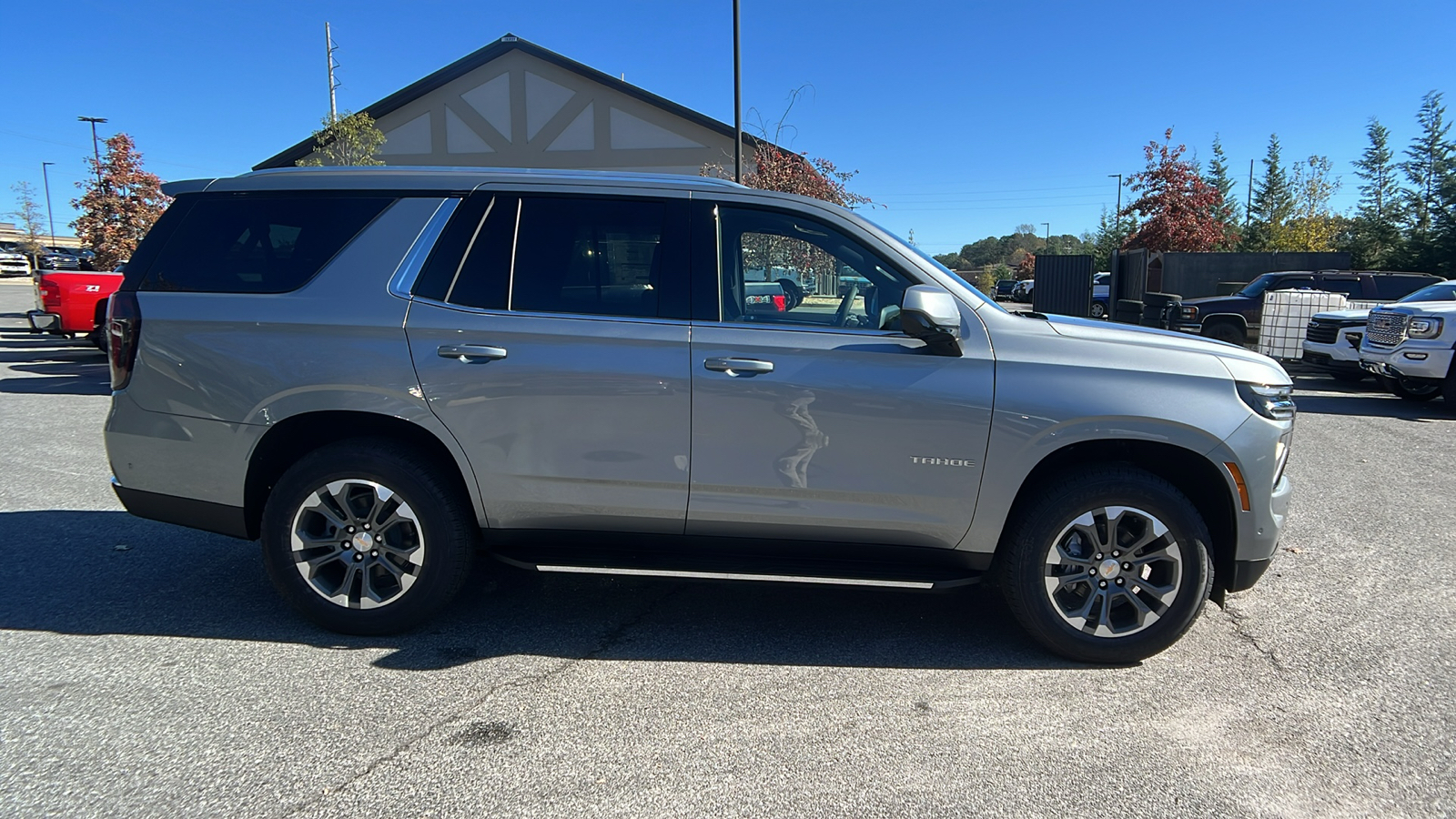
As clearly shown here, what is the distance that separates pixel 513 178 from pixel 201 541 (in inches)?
120

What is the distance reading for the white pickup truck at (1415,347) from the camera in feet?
34.0

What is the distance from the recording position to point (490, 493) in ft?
12.1

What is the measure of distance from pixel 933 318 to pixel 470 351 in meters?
1.89

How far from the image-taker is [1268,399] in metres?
3.57

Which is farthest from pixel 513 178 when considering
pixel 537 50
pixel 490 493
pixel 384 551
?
pixel 537 50

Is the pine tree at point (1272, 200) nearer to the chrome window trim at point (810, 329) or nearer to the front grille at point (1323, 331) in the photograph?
the front grille at point (1323, 331)

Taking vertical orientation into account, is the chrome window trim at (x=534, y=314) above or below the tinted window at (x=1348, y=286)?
below

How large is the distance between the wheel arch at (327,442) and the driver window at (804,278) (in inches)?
53.1

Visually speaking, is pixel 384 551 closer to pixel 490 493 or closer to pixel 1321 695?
pixel 490 493

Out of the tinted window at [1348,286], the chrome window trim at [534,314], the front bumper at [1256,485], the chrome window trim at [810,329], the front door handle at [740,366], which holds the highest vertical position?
the tinted window at [1348,286]

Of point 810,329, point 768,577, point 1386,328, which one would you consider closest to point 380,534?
point 768,577

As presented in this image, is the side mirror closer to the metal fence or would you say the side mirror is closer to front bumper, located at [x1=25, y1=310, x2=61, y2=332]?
front bumper, located at [x1=25, y1=310, x2=61, y2=332]

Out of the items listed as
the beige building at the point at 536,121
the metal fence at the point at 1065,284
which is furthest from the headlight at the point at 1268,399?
the beige building at the point at 536,121

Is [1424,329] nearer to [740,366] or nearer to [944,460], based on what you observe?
[944,460]
